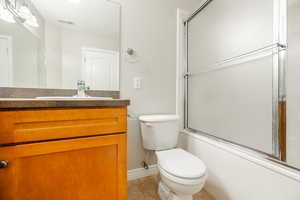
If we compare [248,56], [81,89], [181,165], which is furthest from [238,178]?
[81,89]

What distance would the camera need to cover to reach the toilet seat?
95cm

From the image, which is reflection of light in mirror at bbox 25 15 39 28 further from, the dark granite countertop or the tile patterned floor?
the tile patterned floor

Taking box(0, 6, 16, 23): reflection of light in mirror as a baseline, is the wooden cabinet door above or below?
below

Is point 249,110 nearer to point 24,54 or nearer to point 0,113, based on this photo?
point 0,113

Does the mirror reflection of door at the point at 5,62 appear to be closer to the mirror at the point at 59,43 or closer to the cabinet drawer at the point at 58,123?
the mirror at the point at 59,43

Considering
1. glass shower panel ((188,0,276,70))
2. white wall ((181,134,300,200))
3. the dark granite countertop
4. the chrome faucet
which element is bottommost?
white wall ((181,134,300,200))

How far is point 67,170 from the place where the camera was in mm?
752

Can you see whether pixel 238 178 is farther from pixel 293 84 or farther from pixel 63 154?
pixel 63 154

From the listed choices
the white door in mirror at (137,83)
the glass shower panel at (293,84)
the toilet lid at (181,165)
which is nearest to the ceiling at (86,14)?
the white door in mirror at (137,83)

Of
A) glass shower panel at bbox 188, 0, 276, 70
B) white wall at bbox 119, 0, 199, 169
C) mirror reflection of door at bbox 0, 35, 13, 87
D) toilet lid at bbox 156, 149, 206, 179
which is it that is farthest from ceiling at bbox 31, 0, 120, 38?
toilet lid at bbox 156, 149, 206, 179

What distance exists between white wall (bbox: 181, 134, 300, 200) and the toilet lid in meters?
0.27

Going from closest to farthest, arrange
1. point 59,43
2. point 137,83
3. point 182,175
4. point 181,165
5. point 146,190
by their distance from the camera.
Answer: point 182,175 < point 181,165 < point 59,43 < point 146,190 < point 137,83

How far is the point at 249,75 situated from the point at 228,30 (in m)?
0.48

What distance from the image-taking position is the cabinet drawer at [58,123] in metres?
0.65
